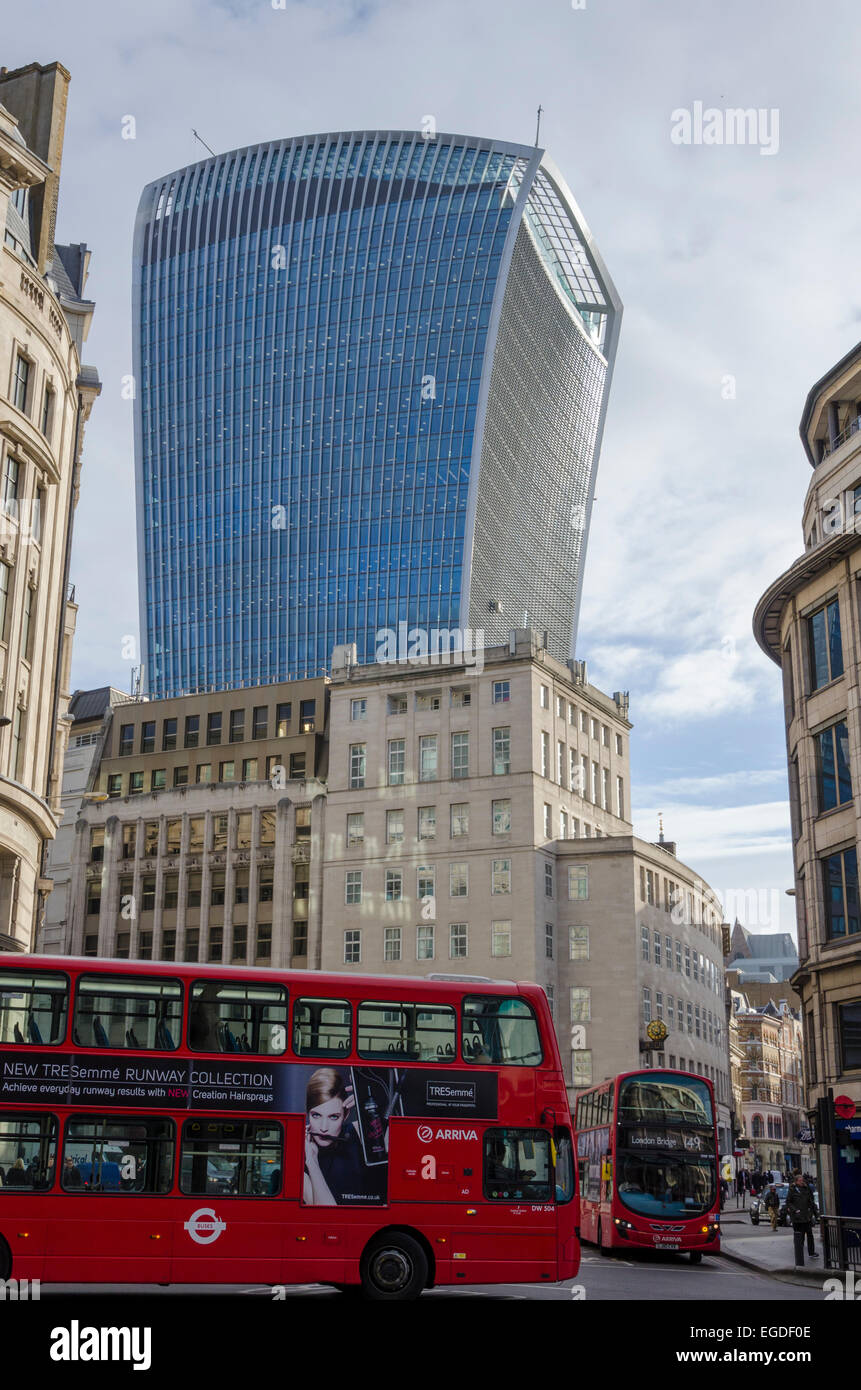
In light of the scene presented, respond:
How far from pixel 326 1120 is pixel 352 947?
69757mm

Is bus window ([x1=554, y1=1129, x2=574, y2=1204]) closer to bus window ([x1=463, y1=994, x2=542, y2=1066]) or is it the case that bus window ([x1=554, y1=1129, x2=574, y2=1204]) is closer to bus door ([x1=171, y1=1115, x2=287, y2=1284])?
bus window ([x1=463, y1=994, x2=542, y2=1066])

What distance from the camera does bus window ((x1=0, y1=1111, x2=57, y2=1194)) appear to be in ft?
61.2

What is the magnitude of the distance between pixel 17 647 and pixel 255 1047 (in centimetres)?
2205

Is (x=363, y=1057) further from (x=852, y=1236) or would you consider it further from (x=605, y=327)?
(x=605, y=327)

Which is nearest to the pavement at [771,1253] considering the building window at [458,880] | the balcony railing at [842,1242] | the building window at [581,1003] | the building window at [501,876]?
the balcony railing at [842,1242]

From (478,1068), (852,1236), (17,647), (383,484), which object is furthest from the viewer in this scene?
(383,484)

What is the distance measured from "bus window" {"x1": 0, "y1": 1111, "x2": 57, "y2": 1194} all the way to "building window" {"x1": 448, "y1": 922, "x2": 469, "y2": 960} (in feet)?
221

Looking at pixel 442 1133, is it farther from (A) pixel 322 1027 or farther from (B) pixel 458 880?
(B) pixel 458 880

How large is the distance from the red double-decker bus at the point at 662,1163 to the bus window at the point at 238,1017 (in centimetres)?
1346

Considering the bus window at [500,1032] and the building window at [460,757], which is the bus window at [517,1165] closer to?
the bus window at [500,1032]

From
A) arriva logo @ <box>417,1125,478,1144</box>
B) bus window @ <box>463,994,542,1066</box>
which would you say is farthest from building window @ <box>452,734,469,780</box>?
arriva logo @ <box>417,1125,478,1144</box>

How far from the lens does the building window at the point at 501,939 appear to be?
276 ft

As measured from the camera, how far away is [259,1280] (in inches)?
747
